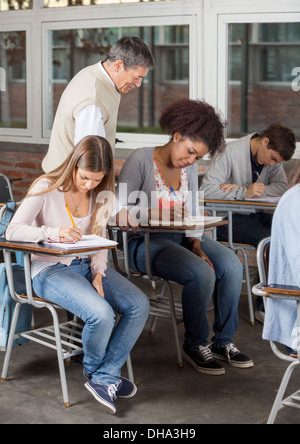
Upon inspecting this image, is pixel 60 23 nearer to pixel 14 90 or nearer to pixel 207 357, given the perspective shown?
pixel 14 90

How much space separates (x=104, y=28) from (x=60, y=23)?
38 cm

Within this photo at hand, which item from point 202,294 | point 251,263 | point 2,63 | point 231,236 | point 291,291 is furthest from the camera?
point 2,63

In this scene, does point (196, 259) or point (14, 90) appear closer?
Result: point (196, 259)

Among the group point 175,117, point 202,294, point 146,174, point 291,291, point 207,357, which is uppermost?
point 175,117

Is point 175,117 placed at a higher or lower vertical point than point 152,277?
higher

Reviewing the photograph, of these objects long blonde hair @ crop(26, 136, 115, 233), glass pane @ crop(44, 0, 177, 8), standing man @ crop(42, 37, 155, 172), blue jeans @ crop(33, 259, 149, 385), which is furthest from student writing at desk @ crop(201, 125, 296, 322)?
glass pane @ crop(44, 0, 177, 8)

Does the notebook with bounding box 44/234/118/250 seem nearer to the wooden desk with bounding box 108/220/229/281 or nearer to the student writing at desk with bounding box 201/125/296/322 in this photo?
the wooden desk with bounding box 108/220/229/281

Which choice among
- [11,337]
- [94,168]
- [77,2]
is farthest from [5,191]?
[77,2]

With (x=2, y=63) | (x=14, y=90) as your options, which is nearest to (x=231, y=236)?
(x=2, y=63)

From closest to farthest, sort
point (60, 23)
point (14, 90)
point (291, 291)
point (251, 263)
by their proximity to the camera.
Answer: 1. point (291, 291)
2. point (251, 263)
3. point (60, 23)
4. point (14, 90)

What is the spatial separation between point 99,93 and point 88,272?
937 mm

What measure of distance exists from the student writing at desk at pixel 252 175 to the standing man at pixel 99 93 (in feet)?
3.38

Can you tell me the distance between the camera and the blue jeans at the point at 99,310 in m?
3.07

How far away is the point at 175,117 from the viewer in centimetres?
378
